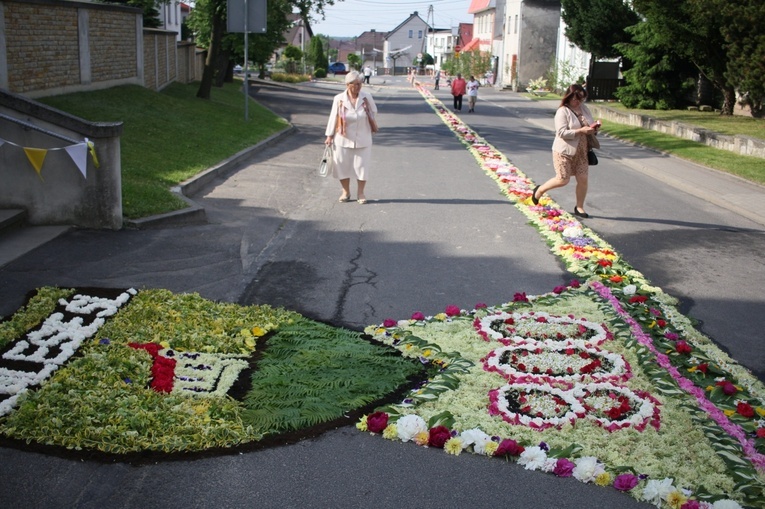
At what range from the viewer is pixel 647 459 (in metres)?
4.51

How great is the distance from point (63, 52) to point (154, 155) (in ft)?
17.4

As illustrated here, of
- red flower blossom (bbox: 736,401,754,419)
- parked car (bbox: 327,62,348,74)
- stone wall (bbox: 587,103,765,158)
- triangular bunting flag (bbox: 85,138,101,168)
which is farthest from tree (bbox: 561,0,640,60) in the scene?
parked car (bbox: 327,62,348,74)

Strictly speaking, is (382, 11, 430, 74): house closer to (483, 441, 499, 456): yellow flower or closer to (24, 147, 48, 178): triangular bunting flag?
(24, 147, 48, 178): triangular bunting flag

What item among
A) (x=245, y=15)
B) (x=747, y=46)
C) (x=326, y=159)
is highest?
(x=245, y=15)

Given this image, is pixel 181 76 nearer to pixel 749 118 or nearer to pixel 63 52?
pixel 63 52

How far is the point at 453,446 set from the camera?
4.62 m

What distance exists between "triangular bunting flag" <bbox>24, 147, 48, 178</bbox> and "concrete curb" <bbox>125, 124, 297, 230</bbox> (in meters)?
1.15

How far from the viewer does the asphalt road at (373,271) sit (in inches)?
165

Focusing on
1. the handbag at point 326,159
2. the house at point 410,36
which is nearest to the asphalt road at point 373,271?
the handbag at point 326,159

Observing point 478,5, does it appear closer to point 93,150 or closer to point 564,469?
point 93,150

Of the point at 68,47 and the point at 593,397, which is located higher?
the point at 68,47

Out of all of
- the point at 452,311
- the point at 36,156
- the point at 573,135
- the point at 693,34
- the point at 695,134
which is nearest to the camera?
the point at 452,311

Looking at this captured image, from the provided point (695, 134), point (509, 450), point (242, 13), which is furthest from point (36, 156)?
point (695, 134)

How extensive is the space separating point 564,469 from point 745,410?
141 cm
